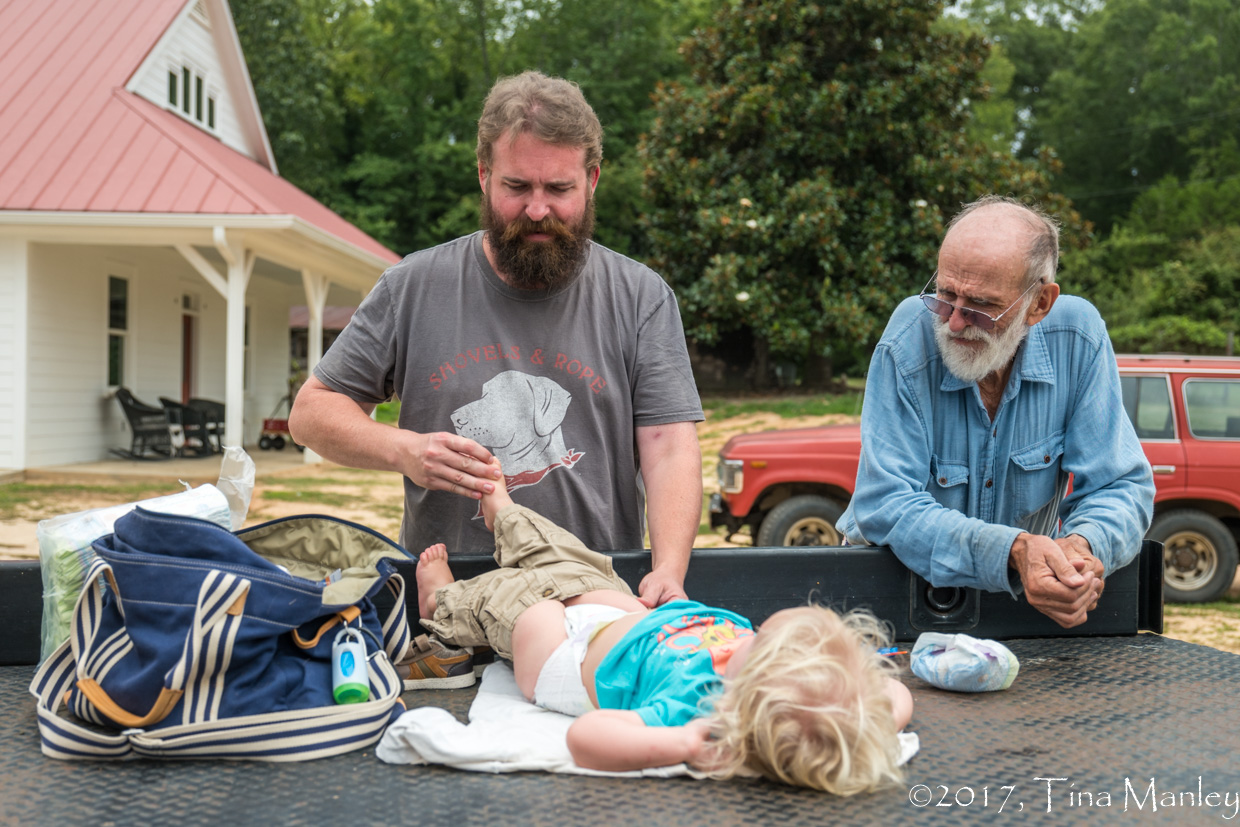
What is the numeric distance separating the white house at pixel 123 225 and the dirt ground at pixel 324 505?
1.37 meters

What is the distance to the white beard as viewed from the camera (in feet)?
7.97

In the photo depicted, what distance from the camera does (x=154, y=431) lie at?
14.0 metres

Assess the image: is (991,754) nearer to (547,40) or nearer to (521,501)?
(521,501)

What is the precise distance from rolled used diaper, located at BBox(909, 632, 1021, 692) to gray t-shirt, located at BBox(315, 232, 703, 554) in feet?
2.84

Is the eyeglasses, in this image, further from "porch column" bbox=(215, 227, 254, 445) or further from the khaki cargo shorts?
"porch column" bbox=(215, 227, 254, 445)

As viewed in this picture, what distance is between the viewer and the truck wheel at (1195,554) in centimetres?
750

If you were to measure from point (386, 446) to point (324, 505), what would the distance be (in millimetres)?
9328

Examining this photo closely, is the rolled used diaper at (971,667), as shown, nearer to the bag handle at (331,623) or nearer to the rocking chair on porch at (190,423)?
the bag handle at (331,623)

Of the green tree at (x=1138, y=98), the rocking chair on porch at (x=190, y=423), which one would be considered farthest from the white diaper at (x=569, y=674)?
the green tree at (x=1138, y=98)

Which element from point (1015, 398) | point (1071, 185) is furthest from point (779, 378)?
point (1071, 185)

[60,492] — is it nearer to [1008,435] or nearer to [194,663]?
[194,663]

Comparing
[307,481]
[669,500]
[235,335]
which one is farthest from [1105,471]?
[235,335]

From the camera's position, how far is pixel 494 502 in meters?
2.28

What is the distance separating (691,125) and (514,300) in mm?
17791
